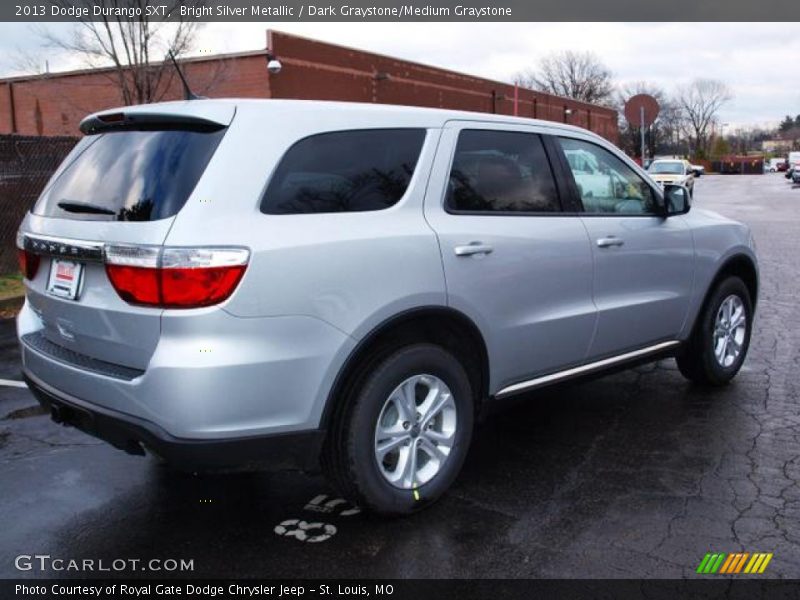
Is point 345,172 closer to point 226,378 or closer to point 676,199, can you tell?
point 226,378

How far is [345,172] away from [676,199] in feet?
8.88

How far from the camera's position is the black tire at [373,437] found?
327 cm

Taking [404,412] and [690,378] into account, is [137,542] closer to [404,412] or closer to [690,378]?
[404,412]

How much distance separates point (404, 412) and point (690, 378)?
2943 millimetres

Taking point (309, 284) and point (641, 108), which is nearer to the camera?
point (309, 284)

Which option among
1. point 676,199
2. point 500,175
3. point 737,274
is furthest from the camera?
point 737,274

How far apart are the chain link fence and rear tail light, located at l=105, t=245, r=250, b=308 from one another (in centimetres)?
892

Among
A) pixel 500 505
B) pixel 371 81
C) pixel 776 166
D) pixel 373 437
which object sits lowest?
pixel 500 505

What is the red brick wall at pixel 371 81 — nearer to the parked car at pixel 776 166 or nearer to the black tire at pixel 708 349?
Result: the black tire at pixel 708 349

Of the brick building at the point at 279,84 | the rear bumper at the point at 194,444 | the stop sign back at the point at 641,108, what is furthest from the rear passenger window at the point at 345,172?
the brick building at the point at 279,84

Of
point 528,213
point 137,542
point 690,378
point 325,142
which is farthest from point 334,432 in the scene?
point 690,378

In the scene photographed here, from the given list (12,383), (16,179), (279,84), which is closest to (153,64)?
(279,84)

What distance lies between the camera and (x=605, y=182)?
478cm

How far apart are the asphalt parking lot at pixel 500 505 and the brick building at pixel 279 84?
19702mm
